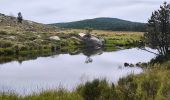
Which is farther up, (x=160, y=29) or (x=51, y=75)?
(x=160, y=29)

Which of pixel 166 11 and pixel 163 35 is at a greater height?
pixel 166 11

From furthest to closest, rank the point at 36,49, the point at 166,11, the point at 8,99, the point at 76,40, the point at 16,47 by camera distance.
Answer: the point at 76,40 < the point at 36,49 < the point at 16,47 < the point at 166,11 < the point at 8,99

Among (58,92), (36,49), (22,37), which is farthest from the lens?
(22,37)

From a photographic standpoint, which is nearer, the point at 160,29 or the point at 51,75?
the point at 51,75

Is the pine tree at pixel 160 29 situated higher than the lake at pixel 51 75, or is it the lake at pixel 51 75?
the pine tree at pixel 160 29

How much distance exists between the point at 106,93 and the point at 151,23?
100 feet

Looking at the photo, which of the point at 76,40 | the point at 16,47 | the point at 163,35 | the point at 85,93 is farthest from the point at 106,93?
the point at 76,40

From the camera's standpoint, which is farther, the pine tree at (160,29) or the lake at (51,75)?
the pine tree at (160,29)

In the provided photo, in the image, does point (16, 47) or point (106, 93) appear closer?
point (106, 93)

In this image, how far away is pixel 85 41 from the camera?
101m

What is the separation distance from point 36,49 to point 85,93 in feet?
207

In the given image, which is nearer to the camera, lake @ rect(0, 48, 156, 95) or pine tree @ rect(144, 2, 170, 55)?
lake @ rect(0, 48, 156, 95)

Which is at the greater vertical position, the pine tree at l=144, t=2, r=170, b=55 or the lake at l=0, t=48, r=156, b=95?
the pine tree at l=144, t=2, r=170, b=55

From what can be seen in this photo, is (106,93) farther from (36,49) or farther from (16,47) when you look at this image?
(36,49)
